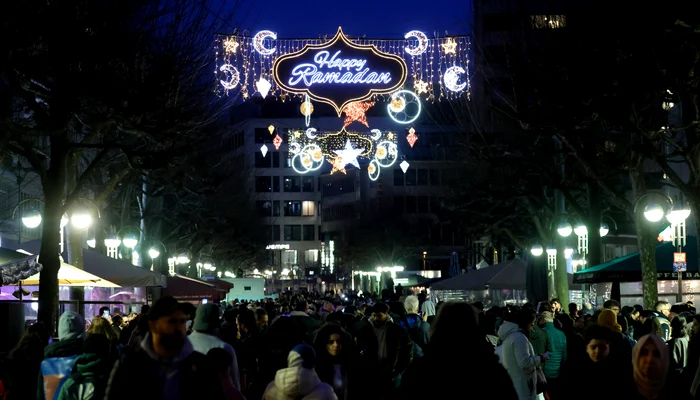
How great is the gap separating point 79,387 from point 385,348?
6119 mm

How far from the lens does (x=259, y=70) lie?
127 ft

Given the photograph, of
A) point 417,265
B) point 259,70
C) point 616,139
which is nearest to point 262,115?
point 417,265

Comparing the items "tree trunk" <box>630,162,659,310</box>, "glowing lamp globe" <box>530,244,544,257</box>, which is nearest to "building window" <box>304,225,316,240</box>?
"glowing lamp globe" <box>530,244,544,257</box>

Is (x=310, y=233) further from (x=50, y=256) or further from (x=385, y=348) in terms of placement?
(x=385, y=348)

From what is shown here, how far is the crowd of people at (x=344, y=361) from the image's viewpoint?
5941 mm

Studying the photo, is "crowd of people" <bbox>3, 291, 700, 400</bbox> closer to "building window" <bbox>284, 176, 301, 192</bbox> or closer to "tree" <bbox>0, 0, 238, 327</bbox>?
"tree" <bbox>0, 0, 238, 327</bbox>

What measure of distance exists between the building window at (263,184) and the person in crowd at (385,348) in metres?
131

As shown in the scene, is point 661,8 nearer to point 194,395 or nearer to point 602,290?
point 602,290

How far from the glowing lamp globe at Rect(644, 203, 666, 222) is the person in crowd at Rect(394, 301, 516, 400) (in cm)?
1669

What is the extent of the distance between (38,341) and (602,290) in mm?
25094

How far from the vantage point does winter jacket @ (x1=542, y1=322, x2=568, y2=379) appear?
14.3 metres

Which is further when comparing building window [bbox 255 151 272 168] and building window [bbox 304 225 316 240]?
building window [bbox 304 225 316 240]

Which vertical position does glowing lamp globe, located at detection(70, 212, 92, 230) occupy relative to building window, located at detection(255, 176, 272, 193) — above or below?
below

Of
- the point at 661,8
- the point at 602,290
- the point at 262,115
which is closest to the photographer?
the point at 661,8
